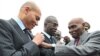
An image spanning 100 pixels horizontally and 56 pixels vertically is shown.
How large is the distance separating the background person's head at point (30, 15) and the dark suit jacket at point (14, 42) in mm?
101

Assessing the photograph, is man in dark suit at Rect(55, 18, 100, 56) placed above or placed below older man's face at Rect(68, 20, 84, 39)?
below

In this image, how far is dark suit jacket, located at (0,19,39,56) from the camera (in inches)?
88.7

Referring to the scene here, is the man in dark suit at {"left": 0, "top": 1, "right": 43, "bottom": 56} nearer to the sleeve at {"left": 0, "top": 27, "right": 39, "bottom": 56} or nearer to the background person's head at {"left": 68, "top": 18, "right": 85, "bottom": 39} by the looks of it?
the sleeve at {"left": 0, "top": 27, "right": 39, "bottom": 56}

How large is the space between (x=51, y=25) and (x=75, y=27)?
26.2 inches

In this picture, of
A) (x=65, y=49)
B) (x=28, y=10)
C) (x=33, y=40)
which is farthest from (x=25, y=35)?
(x=65, y=49)

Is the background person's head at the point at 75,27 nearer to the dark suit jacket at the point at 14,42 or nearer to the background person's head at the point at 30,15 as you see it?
the background person's head at the point at 30,15

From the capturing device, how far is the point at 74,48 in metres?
2.68

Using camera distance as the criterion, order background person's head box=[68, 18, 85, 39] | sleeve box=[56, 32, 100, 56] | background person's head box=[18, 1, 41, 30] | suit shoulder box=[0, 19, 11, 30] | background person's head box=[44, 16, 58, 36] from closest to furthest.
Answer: suit shoulder box=[0, 19, 11, 30]
background person's head box=[18, 1, 41, 30]
sleeve box=[56, 32, 100, 56]
background person's head box=[68, 18, 85, 39]
background person's head box=[44, 16, 58, 36]

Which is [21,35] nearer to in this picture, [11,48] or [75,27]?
[11,48]

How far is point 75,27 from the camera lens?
120 inches

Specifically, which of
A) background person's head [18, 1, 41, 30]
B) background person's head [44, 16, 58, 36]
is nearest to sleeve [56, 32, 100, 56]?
background person's head [18, 1, 41, 30]

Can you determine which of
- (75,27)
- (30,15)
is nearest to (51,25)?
(75,27)

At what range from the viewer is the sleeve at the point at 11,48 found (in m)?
2.24

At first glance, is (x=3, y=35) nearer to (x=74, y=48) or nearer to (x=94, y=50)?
(x=74, y=48)
